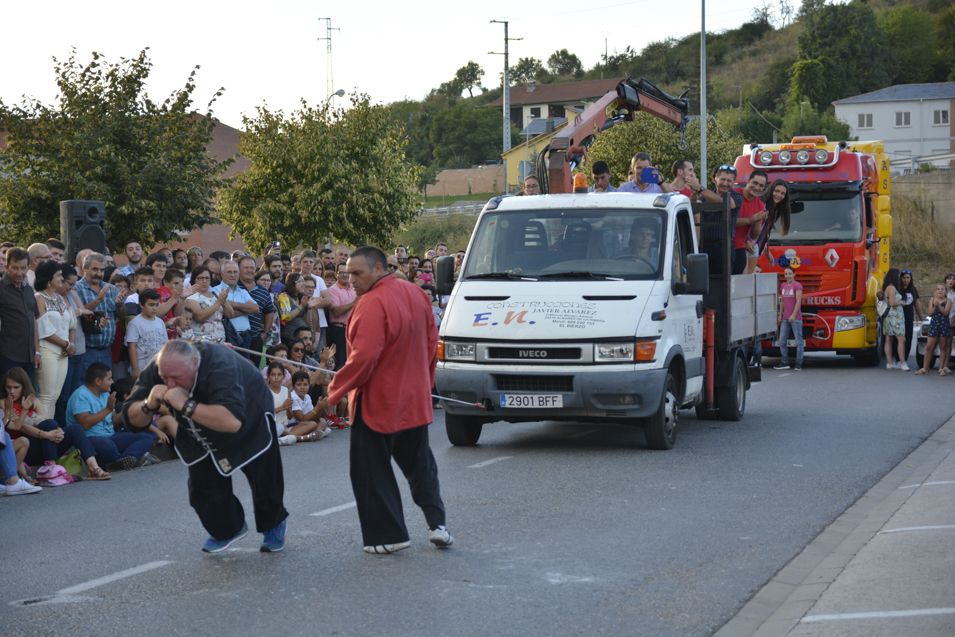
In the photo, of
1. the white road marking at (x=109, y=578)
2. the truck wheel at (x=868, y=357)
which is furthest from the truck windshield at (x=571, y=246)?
the truck wheel at (x=868, y=357)

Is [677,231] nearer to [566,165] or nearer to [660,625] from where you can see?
[566,165]

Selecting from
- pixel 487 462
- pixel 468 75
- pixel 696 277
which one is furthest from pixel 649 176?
pixel 468 75

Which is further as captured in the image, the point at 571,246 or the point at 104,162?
the point at 104,162

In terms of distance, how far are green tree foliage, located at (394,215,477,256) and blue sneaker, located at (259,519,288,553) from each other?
2270 inches

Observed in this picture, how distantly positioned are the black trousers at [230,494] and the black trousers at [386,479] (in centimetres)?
48

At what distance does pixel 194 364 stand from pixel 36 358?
566cm

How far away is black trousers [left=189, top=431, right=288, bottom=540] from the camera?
8.29 meters

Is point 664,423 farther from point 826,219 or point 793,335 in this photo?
point 826,219

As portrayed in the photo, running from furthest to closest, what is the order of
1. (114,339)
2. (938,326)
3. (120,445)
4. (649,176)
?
(938,326), (649,176), (114,339), (120,445)

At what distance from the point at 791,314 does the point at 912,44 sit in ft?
386

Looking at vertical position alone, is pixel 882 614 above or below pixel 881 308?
below

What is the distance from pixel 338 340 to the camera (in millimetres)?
18047

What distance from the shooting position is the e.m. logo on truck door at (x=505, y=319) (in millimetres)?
12523

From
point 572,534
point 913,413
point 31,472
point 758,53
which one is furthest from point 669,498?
point 758,53
